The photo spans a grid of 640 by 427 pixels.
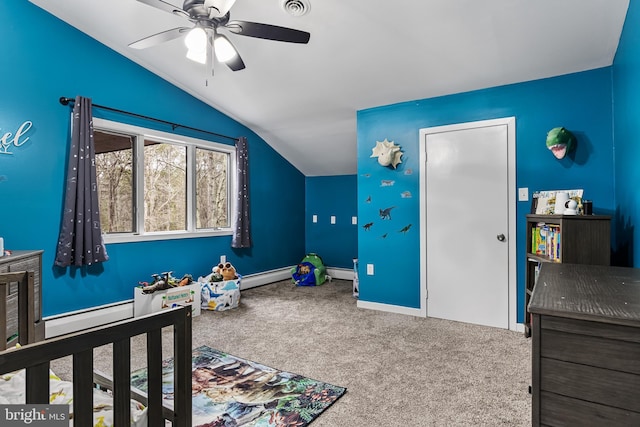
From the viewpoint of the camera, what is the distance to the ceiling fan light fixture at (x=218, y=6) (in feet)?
6.03

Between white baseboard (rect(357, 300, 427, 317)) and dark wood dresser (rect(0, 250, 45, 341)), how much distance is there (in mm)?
2849

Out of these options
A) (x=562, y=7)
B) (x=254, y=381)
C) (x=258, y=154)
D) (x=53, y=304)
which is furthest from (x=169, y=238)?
(x=562, y=7)

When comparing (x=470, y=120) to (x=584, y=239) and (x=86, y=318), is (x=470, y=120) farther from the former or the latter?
(x=86, y=318)

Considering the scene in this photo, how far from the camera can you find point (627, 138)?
2.16 meters

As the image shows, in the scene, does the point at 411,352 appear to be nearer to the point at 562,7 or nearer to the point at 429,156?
the point at 429,156

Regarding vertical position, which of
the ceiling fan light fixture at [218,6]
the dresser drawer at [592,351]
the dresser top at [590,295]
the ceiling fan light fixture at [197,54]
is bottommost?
the dresser drawer at [592,351]

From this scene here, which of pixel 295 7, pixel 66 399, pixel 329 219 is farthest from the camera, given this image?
pixel 329 219

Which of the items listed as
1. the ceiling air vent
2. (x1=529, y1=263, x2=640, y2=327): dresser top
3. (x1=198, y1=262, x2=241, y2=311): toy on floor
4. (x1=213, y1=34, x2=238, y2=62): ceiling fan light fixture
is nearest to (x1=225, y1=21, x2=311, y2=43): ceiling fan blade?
(x1=213, y1=34, x2=238, y2=62): ceiling fan light fixture

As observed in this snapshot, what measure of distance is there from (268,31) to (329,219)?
3.70 m

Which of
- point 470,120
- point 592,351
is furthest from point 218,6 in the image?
point 470,120

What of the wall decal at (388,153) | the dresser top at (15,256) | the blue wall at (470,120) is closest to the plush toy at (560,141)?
the blue wall at (470,120)

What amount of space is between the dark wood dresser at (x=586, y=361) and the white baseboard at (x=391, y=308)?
8.62ft

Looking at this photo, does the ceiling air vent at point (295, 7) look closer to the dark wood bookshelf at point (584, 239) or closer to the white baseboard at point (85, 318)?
the dark wood bookshelf at point (584, 239)

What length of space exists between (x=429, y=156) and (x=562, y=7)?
1527mm
